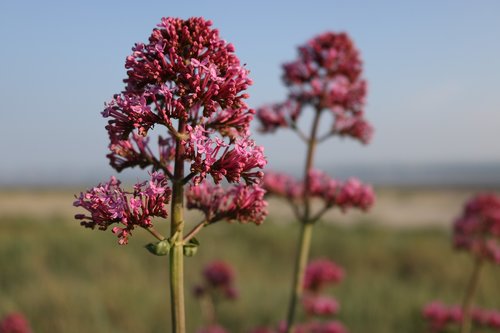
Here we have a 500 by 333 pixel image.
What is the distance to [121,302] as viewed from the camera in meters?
10.5

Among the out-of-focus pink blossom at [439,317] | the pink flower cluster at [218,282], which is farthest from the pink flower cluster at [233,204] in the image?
the out-of-focus pink blossom at [439,317]

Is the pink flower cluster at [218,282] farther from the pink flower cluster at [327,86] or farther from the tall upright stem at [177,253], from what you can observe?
the tall upright stem at [177,253]

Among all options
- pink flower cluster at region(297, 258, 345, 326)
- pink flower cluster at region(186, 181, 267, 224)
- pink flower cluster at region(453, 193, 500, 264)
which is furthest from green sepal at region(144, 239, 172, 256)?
pink flower cluster at region(453, 193, 500, 264)

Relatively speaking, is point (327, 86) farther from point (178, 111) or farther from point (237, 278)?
point (237, 278)

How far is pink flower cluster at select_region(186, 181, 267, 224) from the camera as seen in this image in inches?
104

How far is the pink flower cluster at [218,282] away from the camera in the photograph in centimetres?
667

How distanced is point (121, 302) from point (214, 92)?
8.97 meters

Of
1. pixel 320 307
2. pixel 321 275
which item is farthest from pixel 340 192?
pixel 321 275

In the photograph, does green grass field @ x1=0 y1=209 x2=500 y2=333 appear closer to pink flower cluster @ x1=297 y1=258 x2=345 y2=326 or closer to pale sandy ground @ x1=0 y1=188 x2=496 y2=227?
pink flower cluster @ x1=297 y1=258 x2=345 y2=326

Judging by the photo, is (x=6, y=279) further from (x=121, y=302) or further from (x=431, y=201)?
(x=431, y=201)

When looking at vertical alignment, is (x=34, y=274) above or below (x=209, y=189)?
below

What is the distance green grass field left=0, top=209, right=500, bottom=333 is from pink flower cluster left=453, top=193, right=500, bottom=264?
9.94ft

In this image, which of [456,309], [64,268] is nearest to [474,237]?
[456,309]

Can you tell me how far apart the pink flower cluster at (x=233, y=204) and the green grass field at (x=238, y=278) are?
272 inches
